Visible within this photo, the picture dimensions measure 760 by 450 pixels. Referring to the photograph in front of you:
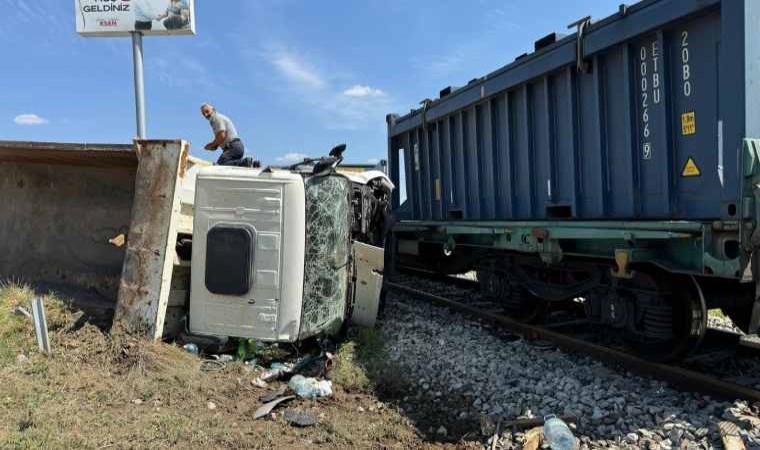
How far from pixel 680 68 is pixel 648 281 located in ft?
5.87

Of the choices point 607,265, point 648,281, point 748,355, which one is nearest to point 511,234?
point 607,265

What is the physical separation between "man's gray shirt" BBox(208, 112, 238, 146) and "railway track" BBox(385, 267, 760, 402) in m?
3.61

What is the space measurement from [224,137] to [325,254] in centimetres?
305

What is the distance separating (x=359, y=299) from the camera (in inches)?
234

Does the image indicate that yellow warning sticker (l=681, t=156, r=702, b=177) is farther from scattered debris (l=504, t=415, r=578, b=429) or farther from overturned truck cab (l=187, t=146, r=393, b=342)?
overturned truck cab (l=187, t=146, r=393, b=342)

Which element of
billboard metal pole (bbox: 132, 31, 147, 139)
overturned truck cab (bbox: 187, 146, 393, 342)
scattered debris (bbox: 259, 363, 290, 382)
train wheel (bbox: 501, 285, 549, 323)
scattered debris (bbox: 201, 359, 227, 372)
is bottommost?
scattered debris (bbox: 259, 363, 290, 382)

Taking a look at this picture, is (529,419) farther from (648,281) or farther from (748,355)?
(748,355)

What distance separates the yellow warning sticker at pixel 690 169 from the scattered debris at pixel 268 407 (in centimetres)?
365

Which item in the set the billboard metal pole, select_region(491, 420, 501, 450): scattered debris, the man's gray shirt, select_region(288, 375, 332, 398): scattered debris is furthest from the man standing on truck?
select_region(491, 420, 501, 450): scattered debris

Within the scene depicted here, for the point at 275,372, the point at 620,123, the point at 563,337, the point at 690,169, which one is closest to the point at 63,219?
the point at 275,372

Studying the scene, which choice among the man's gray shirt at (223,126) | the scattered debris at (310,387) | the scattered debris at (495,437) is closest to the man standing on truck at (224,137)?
the man's gray shirt at (223,126)

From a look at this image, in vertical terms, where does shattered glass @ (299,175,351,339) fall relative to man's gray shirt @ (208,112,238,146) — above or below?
below

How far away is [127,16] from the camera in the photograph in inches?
378

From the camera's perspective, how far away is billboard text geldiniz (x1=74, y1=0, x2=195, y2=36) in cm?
959
